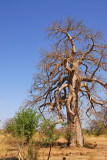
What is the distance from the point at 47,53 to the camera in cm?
867

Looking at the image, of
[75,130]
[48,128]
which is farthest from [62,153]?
[75,130]

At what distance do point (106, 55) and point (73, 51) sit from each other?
1.59 metres

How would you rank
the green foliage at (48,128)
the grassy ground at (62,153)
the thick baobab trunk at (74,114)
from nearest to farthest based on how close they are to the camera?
the green foliage at (48,128)
the grassy ground at (62,153)
the thick baobab trunk at (74,114)

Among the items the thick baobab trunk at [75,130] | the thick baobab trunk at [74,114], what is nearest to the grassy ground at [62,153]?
the thick baobab trunk at [75,130]

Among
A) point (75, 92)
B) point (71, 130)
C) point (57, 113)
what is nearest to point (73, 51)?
point (75, 92)

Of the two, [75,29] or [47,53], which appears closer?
[47,53]

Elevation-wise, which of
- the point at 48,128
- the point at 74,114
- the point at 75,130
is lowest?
the point at 48,128

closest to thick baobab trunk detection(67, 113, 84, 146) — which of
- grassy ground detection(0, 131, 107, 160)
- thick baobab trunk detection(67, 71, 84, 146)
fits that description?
thick baobab trunk detection(67, 71, 84, 146)

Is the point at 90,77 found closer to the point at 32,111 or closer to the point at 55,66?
the point at 55,66

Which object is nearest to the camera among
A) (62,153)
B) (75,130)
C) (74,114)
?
(62,153)

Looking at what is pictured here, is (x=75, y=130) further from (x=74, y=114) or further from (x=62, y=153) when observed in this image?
(x=62, y=153)

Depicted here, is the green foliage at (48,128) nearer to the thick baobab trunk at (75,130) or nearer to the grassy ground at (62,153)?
the grassy ground at (62,153)

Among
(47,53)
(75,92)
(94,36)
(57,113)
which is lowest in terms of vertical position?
(57,113)

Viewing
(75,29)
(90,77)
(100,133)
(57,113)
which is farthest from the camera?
(100,133)
